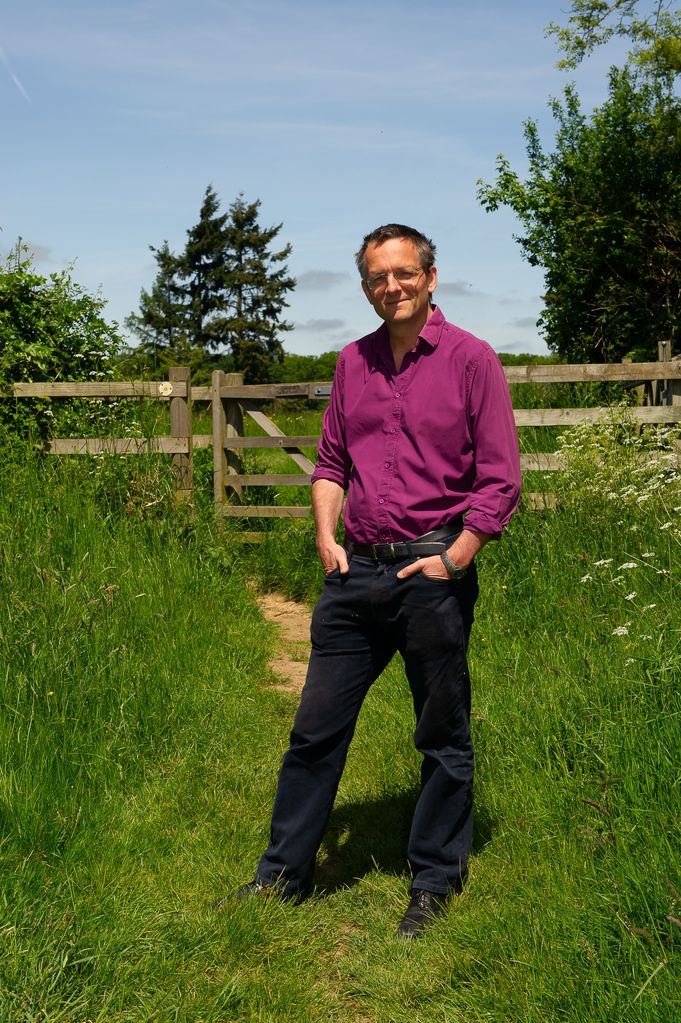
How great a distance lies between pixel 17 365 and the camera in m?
10.5

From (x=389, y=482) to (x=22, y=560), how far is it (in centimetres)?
316

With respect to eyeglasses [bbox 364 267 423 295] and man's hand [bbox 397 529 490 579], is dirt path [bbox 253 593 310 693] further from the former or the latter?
eyeglasses [bbox 364 267 423 295]

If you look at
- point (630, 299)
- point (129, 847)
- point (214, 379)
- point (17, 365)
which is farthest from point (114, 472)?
point (630, 299)

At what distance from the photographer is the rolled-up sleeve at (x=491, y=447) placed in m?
3.26

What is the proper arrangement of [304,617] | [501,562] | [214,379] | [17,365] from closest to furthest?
1. [501,562]
2. [304,617]
3. [214,379]
4. [17,365]

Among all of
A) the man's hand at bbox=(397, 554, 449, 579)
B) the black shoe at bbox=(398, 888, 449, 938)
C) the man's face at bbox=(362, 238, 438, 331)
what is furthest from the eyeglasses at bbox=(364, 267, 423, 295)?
the black shoe at bbox=(398, 888, 449, 938)

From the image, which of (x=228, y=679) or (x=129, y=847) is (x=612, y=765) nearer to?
(x=129, y=847)

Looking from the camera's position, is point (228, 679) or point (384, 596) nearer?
point (384, 596)

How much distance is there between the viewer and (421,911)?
345 cm

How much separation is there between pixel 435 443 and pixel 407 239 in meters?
0.71

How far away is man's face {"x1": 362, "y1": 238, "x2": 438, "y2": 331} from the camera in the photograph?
335cm

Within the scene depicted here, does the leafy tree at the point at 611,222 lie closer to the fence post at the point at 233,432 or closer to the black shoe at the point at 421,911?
the fence post at the point at 233,432

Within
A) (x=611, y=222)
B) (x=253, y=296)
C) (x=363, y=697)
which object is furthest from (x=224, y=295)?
(x=363, y=697)

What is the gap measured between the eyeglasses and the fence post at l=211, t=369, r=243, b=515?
649 centimetres
